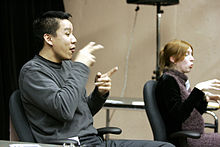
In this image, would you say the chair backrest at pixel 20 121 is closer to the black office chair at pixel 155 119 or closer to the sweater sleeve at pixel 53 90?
the sweater sleeve at pixel 53 90

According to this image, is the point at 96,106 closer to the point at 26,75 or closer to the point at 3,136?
the point at 26,75

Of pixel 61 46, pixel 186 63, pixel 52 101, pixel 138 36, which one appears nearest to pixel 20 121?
pixel 52 101

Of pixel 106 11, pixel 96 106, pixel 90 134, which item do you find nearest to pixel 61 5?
pixel 106 11

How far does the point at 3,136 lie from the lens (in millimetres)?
3039

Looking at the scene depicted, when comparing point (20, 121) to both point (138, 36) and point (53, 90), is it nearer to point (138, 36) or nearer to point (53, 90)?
point (53, 90)

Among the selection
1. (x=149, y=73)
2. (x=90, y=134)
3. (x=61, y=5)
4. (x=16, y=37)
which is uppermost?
(x=61, y=5)

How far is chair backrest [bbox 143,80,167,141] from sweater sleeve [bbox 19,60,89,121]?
0.54 m

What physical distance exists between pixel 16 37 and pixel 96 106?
5.26ft

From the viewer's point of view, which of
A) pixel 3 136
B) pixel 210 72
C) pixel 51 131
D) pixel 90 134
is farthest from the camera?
pixel 210 72

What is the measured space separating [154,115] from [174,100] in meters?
0.15

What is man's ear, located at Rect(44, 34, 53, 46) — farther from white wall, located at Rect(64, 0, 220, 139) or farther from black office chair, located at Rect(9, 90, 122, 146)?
white wall, located at Rect(64, 0, 220, 139)

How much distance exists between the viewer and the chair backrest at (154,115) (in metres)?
1.99

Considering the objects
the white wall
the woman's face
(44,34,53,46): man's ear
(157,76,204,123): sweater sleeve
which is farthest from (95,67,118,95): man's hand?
the white wall

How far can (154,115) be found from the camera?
201cm
